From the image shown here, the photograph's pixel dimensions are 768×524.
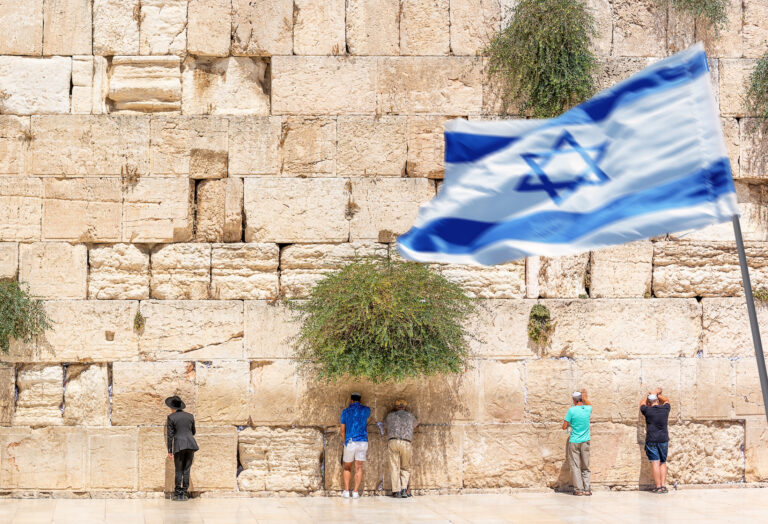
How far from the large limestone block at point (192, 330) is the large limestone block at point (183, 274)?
168 millimetres

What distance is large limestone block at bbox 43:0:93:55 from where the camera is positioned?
36.7 feet

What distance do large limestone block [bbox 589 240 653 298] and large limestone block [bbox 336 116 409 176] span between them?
2.59 m

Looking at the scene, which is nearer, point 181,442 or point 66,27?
point 181,442

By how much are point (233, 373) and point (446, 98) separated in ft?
13.2

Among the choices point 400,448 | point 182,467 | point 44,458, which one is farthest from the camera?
point 44,458

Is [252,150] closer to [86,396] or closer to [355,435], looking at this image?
[86,396]

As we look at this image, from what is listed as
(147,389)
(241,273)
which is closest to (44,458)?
(147,389)

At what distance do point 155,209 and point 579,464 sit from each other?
219 inches

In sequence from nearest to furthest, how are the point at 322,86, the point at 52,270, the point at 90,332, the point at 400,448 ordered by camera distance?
the point at 400,448 → the point at 90,332 → the point at 52,270 → the point at 322,86

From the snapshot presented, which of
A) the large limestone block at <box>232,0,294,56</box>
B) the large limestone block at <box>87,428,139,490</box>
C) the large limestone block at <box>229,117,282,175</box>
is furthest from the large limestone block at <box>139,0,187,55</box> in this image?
the large limestone block at <box>87,428,139,490</box>

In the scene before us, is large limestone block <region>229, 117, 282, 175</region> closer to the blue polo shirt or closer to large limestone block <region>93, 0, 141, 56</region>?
large limestone block <region>93, 0, 141, 56</region>

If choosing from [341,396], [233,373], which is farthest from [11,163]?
[341,396]

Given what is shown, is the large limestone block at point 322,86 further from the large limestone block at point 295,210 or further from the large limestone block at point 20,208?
the large limestone block at point 20,208

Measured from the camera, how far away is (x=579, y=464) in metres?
10.7
